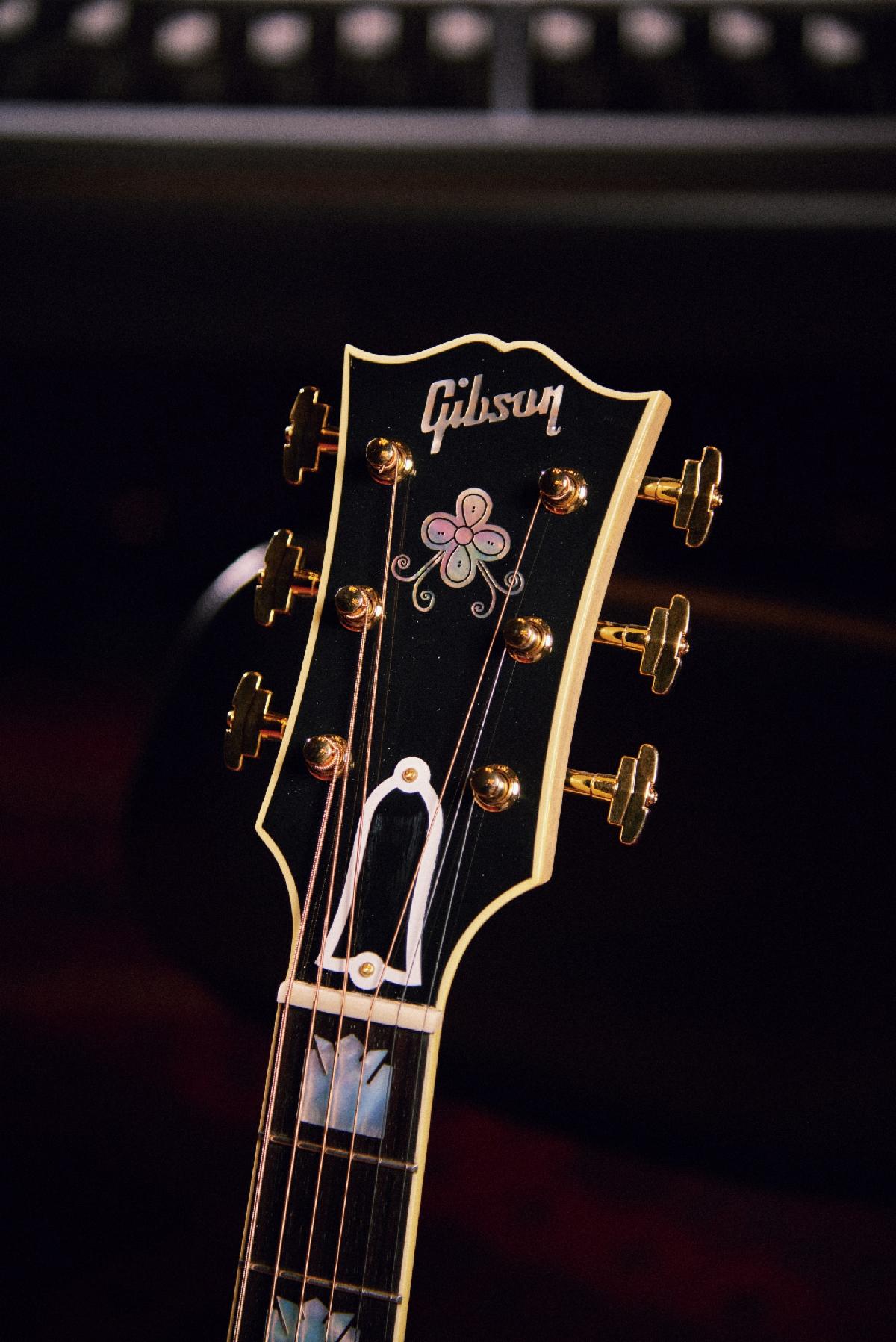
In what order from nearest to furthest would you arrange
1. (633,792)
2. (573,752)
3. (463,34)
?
(633,792), (573,752), (463,34)

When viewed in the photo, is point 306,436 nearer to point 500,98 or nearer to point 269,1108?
point 269,1108

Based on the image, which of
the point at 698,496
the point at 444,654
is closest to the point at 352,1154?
the point at 444,654

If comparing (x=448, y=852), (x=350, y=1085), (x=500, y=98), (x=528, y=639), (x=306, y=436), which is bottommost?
(x=350, y=1085)

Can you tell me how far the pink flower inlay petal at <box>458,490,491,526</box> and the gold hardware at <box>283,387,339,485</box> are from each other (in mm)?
85

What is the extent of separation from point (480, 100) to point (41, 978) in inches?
40.5

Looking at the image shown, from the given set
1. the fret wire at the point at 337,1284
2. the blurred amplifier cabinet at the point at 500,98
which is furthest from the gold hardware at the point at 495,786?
the blurred amplifier cabinet at the point at 500,98

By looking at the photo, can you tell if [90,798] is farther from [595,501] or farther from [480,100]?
[595,501]

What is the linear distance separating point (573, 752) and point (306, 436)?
0.33 m

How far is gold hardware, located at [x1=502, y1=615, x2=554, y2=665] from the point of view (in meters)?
0.52

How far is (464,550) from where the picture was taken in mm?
560

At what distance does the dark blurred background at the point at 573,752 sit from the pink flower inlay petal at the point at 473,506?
27 cm

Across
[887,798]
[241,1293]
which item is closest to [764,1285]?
[887,798]

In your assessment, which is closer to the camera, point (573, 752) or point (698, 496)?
point (698, 496)

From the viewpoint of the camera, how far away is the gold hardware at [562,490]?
1.74 feet
